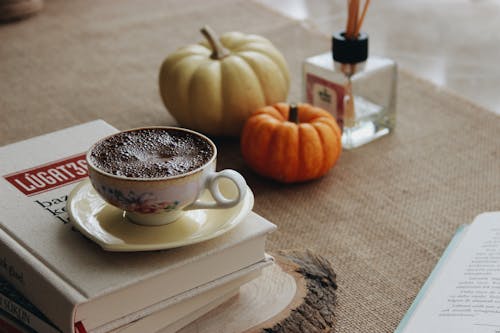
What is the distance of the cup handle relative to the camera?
2.42ft

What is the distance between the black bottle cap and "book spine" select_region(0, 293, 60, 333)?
72cm

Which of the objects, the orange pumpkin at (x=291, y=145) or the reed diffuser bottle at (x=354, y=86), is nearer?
the orange pumpkin at (x=291, y=145)

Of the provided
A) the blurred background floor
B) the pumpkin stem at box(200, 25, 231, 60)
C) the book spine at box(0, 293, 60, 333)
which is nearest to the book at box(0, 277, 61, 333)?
the book spine at box(0, 293, 60, 333)

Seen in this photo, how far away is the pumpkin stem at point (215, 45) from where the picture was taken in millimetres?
1288

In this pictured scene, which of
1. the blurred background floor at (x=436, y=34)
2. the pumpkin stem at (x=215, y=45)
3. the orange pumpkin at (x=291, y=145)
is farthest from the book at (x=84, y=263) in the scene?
the blurred background floor at (x=436, y=34)

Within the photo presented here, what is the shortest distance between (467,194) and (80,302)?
69 cm

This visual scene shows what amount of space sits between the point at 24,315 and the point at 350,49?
0.73 metres

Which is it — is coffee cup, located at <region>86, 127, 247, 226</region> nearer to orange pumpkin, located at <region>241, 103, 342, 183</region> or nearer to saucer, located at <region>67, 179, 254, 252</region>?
saucer, located at <region>67, 179, 254, 252</region>

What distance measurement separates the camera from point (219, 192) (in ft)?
2.49

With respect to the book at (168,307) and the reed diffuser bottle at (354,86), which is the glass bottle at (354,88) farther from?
the book at (168,307)

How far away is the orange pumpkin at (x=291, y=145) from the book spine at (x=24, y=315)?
51 cm

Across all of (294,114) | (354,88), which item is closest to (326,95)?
(354,88)

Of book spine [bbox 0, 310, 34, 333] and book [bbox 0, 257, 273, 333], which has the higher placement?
book [bbox 0, 257, 273, 333]

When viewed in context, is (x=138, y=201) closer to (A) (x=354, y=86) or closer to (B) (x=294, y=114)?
(B) (x=294, y=114)
